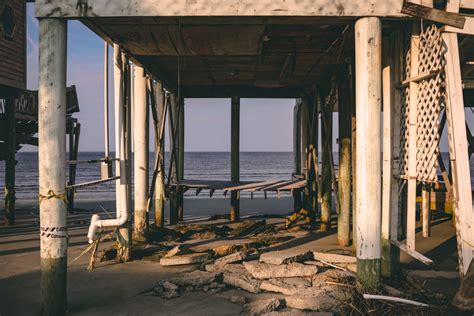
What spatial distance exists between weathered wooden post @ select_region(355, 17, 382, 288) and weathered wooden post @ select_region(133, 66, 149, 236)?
5935 millimetres

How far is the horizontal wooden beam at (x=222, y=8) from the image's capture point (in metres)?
5.71

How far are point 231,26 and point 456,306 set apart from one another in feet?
15.5

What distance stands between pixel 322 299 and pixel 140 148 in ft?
20.2

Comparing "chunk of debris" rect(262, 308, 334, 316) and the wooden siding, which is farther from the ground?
the wooden siding

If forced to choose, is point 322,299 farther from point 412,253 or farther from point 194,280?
point 194,280

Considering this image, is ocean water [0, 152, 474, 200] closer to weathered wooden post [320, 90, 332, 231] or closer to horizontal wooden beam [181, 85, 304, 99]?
horizontal wooden beam [181, 85, 304, 99]

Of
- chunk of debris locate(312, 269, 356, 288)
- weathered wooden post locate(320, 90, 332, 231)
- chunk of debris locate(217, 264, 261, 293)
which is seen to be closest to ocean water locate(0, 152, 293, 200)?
weathered wooden post locate(320, 90, 332, 231)

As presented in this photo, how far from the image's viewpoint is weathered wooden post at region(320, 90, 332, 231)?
11.5m

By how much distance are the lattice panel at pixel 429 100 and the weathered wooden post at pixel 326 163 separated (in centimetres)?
497

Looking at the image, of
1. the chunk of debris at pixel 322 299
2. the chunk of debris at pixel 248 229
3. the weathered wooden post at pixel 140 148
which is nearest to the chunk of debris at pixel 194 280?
the chunk of debris at pixel 322 299

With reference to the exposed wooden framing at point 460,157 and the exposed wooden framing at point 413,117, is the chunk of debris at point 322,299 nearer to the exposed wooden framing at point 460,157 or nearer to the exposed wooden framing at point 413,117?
the exposed wooden framing at point 413,117

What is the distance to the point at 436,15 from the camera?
18.4ft

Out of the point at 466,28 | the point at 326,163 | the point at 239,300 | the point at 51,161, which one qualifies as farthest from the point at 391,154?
the point at 326,163

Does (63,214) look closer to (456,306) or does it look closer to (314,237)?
(456,306)
